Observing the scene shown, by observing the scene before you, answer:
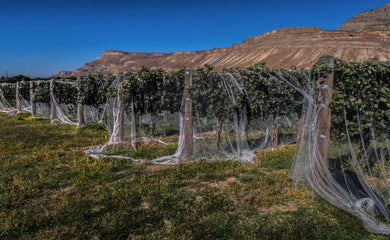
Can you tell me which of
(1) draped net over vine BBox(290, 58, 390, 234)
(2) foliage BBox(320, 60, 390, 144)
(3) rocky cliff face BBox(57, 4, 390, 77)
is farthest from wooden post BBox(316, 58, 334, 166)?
(3) rocky cliff face BBox(57, 4, 390, 77)

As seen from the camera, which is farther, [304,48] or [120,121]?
[304,48]

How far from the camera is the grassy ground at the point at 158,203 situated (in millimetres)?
3623

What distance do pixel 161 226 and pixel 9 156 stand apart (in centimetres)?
600

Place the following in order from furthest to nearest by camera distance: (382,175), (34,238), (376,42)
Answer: (376,42) → (382,175) → (34,238)

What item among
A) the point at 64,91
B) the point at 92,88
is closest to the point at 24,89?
the point at 64,91

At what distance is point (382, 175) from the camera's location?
4074mm

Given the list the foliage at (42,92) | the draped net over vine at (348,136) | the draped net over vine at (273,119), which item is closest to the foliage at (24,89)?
the foliage at (42,92)

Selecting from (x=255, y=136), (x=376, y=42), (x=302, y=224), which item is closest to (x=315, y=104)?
(x=302, y=224)

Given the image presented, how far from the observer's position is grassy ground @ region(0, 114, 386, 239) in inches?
143

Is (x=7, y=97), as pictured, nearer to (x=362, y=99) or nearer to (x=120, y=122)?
(x=120, y=122)

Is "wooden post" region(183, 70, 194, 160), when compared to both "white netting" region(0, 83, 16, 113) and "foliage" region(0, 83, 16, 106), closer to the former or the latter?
"white netting" region(0, 83, 16, 113)

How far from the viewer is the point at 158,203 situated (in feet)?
14.5

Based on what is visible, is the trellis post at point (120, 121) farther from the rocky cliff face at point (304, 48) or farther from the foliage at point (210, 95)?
the rocky cliff face at point (304, 48)

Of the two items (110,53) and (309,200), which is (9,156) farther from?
(110,53)
